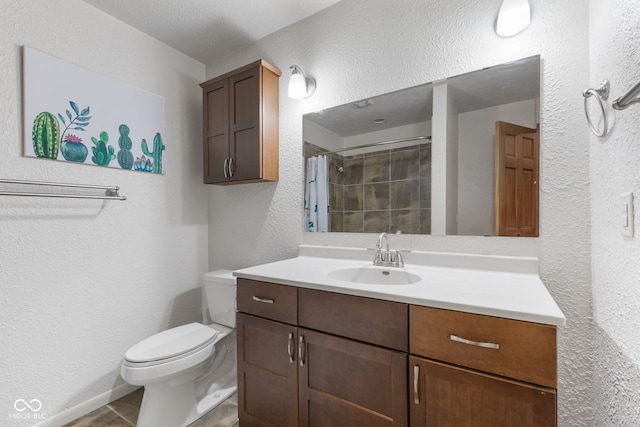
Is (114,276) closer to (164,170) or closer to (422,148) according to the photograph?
(164,170)

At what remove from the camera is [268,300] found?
1271 mm

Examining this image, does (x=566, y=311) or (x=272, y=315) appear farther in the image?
(x=272, y=315)

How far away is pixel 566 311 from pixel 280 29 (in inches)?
86.0

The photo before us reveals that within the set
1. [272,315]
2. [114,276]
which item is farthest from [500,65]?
[114,276]

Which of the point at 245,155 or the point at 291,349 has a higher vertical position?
the point at 245,155

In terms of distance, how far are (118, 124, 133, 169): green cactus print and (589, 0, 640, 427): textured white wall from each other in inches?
89.6

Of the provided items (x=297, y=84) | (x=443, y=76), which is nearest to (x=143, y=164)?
(x=297, y=84)

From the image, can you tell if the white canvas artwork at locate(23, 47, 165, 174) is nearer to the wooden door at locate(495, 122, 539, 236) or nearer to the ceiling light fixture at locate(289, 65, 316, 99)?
the ceiling light fixture at locate(289, 65, 316, 99)

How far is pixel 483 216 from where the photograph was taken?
1323 mm

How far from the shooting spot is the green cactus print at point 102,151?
166cm

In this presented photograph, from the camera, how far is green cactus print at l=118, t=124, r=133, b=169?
1775 mm

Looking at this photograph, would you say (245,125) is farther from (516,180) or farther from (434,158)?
(516,180)

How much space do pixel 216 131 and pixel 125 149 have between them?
0.56 m

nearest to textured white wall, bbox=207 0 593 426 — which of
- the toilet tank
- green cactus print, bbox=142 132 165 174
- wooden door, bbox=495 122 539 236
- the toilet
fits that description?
wooden door, bbox=495 122 539 236
